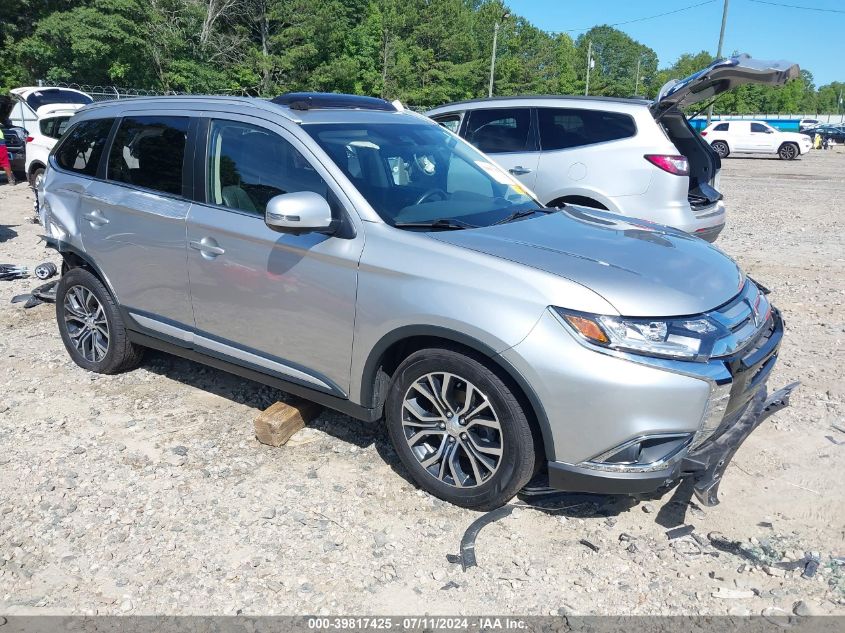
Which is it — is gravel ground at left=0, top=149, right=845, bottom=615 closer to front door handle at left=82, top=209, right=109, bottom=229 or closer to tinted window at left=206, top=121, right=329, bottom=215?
front door handle at left=82, top=209, right=109, bottom=229

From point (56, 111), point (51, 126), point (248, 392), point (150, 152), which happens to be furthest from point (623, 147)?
point (56, 111)

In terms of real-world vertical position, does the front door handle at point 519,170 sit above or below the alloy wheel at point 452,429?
above

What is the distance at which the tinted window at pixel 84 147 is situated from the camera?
500 centimetres

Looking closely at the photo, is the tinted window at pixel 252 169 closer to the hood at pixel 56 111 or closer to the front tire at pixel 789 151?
the hood at pixel 56 111

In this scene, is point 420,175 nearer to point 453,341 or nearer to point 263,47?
point 453,341

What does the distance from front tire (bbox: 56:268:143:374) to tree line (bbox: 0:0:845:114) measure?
3149 centimetres

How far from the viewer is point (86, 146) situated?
5113 millimetres

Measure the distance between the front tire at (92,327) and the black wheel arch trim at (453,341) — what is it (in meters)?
2.22

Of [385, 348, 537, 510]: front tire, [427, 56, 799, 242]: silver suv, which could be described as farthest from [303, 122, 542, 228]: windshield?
[427, 56, 799, 242]: silver suv

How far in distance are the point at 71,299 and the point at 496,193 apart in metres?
3.21

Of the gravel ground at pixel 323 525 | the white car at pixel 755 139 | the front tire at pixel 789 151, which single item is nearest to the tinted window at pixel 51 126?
the gravel ground at pixel 323 525

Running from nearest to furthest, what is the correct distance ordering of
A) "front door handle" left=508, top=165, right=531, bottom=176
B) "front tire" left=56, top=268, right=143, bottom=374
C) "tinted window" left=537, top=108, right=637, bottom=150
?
"front tire" left=56, top=268, right=143, bottom=374 < "tinted window" left=537, top=108, right=637, bottom=150 < "front door handle" left=508, top=165, right=531, bottom=176

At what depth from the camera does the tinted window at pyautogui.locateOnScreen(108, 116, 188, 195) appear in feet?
14.6

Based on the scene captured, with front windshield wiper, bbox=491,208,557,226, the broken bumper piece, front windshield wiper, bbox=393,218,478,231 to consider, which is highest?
front windshield wiper, bbox=491,208,557,226
